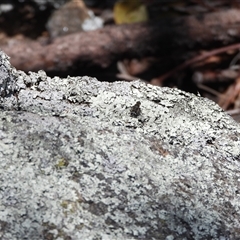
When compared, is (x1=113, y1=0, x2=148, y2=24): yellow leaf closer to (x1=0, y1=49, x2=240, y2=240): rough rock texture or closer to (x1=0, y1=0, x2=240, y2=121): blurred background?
(x1=0, y1=0, x2=240, y2=121): blurred background

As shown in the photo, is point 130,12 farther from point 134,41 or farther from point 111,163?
point 111,163

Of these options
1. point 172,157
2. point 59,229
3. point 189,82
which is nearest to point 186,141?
point 172,157

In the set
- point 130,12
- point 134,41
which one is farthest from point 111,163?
point 130,12

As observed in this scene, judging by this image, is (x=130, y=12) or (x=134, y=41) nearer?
(x=134, y=41)

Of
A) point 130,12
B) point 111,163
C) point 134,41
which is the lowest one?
point 111,163

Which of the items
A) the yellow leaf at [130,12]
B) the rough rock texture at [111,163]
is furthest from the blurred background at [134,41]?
the rough rock texture at [111,163]

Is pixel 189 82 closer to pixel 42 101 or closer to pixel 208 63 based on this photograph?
pixel 208 63
